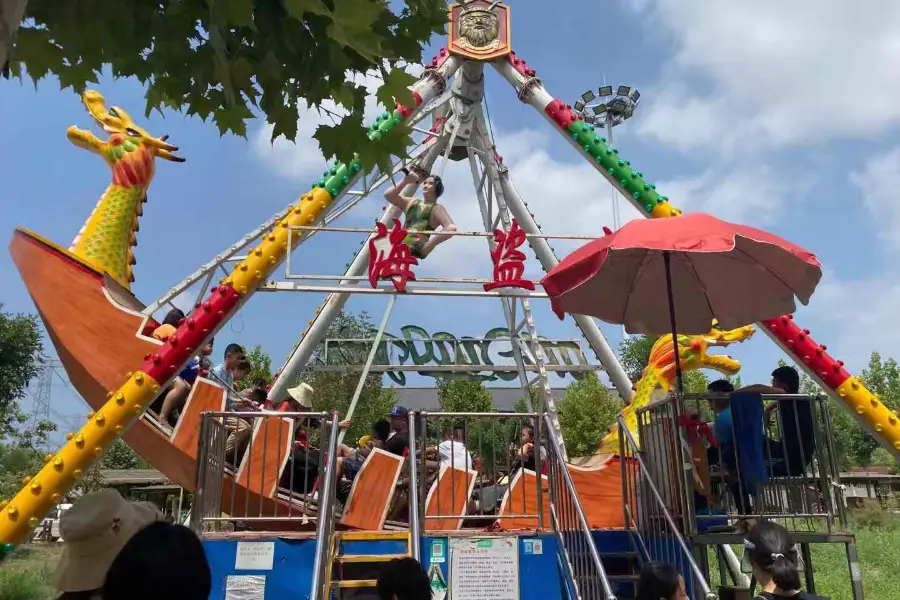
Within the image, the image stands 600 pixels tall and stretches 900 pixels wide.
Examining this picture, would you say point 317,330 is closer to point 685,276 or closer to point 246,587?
point 246,587

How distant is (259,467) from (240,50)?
181 inches

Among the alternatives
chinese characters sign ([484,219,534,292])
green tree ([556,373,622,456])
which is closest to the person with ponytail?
chinese characters sign ([484,219,534,292])

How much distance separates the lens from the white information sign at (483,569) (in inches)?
198

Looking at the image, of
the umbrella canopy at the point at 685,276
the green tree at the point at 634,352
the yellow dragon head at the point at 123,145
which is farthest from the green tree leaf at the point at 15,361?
the green tree at the point at 634,352

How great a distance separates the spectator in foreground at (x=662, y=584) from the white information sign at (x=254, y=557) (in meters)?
2.94

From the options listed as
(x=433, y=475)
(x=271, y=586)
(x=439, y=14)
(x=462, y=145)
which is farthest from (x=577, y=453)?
(x=439, y=14)

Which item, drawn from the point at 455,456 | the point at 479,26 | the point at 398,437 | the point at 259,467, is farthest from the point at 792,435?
the point at 479,26

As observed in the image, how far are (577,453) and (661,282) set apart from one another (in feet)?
82.2

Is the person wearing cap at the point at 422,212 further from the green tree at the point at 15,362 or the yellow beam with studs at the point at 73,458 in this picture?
the green tree at the point at 15,362

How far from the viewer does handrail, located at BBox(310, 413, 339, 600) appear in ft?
14.4

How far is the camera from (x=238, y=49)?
2.57 metres

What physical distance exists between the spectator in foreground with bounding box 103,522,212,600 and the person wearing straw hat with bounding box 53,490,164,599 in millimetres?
306

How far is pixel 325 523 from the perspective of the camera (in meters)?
4.84

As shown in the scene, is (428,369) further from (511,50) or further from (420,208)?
(511,50)
